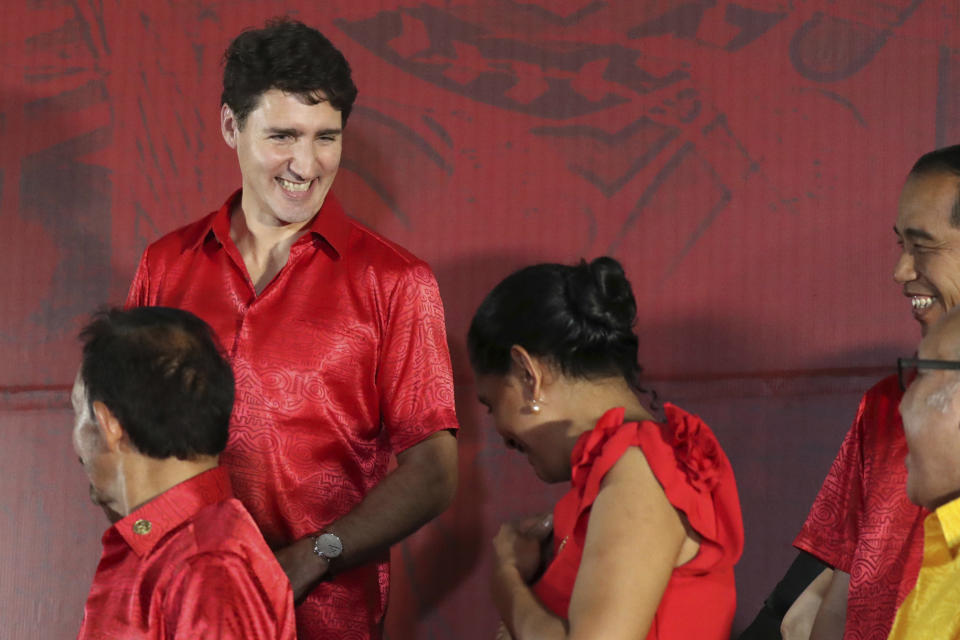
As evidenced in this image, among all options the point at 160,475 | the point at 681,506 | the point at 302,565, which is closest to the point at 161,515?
the point at 160,475

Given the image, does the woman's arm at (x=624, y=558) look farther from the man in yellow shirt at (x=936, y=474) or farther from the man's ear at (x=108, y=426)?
the man's ear at (x=108, y=426)

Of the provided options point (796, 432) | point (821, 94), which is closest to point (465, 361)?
point (796, 432)

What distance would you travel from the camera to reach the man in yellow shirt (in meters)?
1.46

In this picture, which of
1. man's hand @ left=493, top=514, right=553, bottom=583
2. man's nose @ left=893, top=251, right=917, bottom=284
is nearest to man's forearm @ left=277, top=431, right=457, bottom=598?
man's hand @ left=493, top=514, right=553, bottom=583

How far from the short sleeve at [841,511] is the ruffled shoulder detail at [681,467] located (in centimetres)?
47

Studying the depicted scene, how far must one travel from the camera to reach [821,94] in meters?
2.84

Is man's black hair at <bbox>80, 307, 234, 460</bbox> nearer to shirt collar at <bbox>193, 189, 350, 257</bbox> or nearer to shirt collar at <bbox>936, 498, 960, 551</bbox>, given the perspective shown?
shirt collar at <bbox>193, 189, 350, 257</bbox>

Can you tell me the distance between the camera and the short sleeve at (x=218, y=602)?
64.2 inches

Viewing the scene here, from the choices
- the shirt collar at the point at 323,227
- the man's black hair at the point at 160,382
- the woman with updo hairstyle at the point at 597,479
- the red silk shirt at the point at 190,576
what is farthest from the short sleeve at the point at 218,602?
the shirt collar at the point at 323,227

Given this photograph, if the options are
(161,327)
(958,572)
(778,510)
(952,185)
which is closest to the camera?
(958,572)

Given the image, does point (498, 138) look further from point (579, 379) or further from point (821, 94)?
point (579, 379)

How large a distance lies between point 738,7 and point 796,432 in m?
1.00

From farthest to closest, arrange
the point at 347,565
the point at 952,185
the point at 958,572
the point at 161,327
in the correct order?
the point at 347,565
the point at 952,185
the point at 161,327
the point at 958,572

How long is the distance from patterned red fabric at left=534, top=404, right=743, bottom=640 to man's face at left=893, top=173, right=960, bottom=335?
515mm
